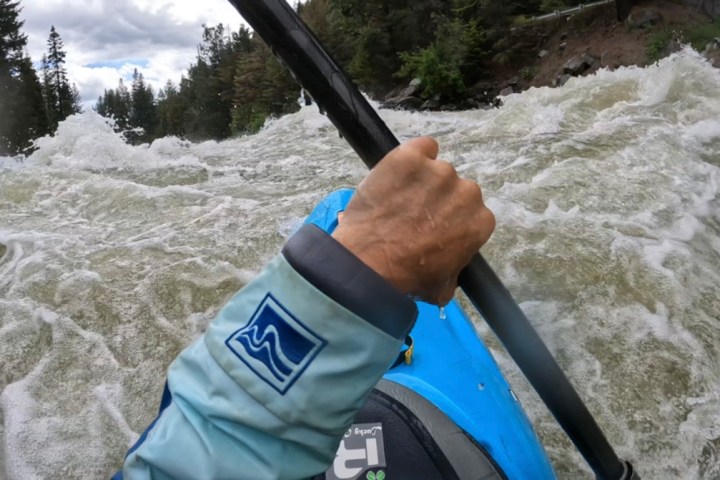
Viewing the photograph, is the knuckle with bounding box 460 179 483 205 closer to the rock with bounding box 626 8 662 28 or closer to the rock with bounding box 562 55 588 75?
the rock with bounding box 562 55 588 75

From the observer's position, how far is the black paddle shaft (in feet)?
2.09

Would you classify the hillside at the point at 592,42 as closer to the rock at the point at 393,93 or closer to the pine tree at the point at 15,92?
the rock at the point at 393,93

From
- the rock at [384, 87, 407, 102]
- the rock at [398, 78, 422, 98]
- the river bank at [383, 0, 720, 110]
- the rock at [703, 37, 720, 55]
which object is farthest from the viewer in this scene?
the rock at [384, 87, 407, 102]

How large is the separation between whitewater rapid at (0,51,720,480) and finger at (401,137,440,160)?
64.1 inches

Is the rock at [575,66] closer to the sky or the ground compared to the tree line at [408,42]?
closer to the ground

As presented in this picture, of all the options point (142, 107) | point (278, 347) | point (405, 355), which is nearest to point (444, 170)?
point (278, 347)

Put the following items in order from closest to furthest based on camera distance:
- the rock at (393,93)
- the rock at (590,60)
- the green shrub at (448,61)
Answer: the rock at (590,60) < the green shrub at (448,61) < the rock at (393,93)

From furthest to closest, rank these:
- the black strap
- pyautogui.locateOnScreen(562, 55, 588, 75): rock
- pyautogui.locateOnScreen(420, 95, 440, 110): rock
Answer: pyautogui.locateOnScreen(420, 95, 440, 110): rock
pyautogui.locateOnScreen(562, 55, 588, 75): rock
the black strap

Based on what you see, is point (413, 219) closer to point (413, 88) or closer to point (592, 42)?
point (592, 42)

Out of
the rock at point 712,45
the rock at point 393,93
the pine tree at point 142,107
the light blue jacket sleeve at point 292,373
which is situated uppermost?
the pine tree at point 142,107

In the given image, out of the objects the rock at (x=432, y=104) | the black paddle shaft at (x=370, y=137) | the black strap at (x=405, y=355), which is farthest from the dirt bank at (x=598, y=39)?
the black paddle shaft at (x=370, y=137)

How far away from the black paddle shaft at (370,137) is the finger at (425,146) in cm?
6

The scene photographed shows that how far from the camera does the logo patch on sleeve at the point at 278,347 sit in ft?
1.99

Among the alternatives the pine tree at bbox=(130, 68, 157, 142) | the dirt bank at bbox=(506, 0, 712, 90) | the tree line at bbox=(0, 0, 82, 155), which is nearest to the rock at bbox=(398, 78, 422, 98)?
the dirt bank at bbox=(506, 0, 712, 90)
